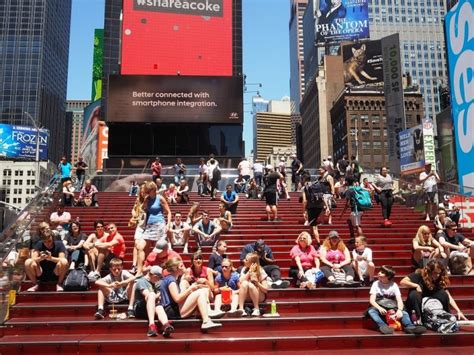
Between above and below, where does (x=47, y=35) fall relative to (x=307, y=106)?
above

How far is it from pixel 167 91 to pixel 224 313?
76.4 feet

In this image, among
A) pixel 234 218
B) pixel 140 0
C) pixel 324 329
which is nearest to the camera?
pixel 324 329

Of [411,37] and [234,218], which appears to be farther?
[411,37]

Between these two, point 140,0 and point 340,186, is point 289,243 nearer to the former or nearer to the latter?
point 340,186

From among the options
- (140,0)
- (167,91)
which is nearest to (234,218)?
(167,91)

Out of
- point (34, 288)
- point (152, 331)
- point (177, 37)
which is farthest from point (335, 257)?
point (177, 37)

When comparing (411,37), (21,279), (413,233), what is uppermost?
(411,37)

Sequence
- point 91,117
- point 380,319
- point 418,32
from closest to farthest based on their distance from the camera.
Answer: point 380,319 → point 91,117 → point 418,32

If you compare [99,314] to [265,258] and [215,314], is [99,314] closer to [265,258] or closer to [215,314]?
[215,314]

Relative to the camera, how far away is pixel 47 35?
514 ft

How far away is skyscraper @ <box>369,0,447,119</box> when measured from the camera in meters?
145

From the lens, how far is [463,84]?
880 inches

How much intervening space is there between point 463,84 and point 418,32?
140m

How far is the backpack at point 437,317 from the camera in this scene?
684cm
